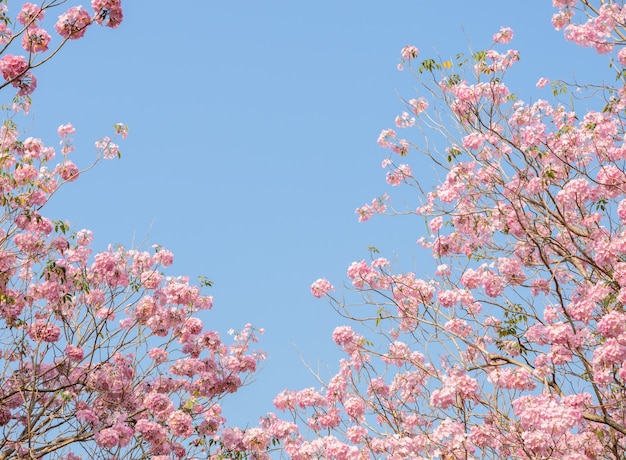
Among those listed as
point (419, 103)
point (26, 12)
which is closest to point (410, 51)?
point (419, 103)

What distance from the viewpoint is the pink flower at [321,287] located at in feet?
31.2

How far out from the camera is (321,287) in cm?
952

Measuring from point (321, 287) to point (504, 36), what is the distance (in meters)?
4.16

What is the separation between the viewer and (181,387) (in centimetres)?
939

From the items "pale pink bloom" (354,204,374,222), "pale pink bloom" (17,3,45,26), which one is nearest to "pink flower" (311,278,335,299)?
"pale pink bloom" (354,204,374,222)

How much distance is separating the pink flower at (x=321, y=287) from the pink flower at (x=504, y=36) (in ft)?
13.0

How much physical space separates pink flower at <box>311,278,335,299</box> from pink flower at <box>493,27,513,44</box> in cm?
397

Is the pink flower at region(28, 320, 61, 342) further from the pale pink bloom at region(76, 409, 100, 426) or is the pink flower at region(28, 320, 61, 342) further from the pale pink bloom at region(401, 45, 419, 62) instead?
the pale pink bloom at region(401, 45, 419, 62)

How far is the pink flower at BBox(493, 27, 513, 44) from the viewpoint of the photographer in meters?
10.3

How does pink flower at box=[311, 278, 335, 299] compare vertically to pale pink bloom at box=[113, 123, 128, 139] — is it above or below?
below

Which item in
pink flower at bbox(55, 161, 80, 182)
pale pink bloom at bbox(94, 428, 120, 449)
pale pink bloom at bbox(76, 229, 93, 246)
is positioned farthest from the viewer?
pale pink bloom at bbox(76, 229, 93, 246)

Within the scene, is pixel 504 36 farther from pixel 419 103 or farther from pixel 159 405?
pixel 159 405

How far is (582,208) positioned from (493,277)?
122cm

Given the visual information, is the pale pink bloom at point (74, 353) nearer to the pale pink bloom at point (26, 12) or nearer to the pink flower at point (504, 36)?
the pale pink bloom at point (26, 12)
